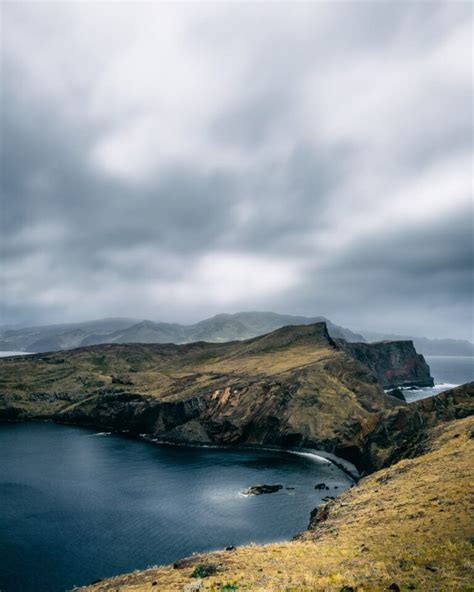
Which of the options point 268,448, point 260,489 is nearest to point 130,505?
point 260,489

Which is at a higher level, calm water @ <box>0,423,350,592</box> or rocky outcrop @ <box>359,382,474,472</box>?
rocky outcrop @ <box>359,382,474,472</box>

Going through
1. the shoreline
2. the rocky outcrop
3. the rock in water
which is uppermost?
the rocky outcrop

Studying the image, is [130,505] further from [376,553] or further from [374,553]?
[376,553]

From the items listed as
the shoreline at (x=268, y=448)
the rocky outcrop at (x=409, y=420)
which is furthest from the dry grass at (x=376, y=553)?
the shoreline at (x=268, y=448)

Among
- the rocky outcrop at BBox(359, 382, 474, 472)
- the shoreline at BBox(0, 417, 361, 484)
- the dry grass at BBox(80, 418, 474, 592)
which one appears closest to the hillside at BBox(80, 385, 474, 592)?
the dry grass at BBox(80, 418, 474, 592)

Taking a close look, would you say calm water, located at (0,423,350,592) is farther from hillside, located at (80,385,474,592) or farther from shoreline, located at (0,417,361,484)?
hillside, located at (80,385,474,592)

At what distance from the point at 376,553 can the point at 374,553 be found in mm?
168

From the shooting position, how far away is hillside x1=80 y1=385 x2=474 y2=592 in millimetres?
25438

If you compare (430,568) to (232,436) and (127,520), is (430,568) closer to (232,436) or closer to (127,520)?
(127,520)

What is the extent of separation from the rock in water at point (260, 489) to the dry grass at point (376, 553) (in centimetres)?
4740

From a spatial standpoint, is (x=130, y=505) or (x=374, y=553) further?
(x=130, y=505)

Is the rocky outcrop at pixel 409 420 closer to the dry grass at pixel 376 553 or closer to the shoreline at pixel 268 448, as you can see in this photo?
the shoreline at pixel 268 448

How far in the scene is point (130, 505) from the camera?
89.2 m

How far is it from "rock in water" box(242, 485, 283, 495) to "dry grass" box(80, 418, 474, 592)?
47396mm
